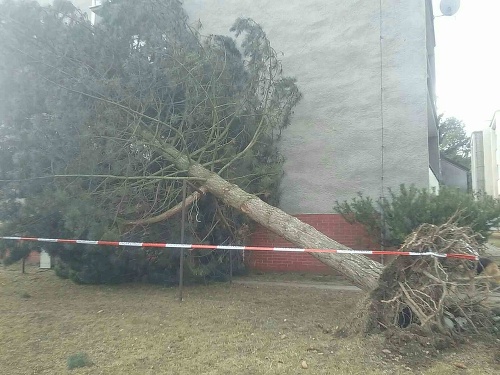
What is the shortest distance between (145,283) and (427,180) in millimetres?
6755

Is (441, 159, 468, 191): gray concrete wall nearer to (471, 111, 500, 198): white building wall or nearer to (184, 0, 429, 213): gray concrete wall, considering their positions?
(184, 0, 429, 213): gray concrete wall

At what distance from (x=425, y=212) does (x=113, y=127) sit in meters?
5.93

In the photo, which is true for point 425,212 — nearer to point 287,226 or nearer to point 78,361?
point 287,226

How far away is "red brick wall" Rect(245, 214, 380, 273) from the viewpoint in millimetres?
12539

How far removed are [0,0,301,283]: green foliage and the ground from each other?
4.04ft

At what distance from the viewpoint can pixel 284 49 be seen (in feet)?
45.7

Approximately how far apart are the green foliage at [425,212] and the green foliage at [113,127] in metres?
2.98

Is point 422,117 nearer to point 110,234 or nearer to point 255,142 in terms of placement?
point 255,142

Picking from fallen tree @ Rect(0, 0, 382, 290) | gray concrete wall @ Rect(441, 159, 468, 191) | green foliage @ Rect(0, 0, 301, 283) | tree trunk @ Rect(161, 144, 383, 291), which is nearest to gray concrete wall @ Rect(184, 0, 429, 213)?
green foliage @ Rect(0, 0, 301, 283)

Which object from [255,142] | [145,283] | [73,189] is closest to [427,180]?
[255,142]

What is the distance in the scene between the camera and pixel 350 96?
13117 millimetres

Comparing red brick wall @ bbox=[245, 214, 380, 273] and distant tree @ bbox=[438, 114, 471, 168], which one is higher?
distant tree @ bbox=[438, 114, 471, 168]

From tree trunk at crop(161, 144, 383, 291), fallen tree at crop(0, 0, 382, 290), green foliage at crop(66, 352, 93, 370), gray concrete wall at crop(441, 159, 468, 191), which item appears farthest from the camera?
gray concrete wall at crop(441, 159, 468, 191)

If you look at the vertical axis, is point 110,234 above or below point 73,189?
below
